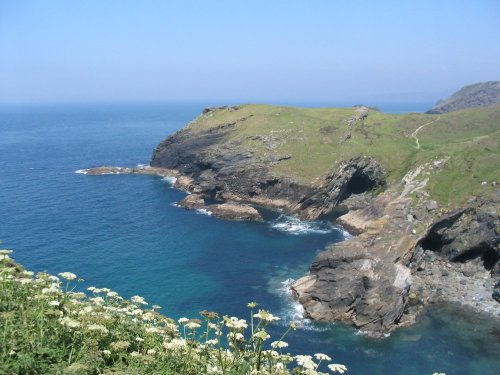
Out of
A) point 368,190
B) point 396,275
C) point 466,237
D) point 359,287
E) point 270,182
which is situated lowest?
point 359,287

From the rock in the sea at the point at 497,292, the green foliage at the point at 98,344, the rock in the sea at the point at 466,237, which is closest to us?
the green foliage at the point at 98,344

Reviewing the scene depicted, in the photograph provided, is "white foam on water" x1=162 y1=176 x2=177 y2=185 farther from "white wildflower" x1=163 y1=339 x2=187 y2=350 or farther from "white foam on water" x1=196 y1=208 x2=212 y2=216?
"white wildflower" x1=163 y1=339 x2=187 y2=350

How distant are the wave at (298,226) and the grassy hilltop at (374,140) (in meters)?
11.3

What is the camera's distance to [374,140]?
387ft

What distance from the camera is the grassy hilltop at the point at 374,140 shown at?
8206 cm

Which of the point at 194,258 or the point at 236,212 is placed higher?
the point at 236,212

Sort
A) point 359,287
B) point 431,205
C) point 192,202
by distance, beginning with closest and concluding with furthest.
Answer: point 359,287 < point 431,205 < point 192,202

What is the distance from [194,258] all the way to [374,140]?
→ 220 feet

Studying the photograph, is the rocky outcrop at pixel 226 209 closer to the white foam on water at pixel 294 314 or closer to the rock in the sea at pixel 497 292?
the white foam on water at pixel 294 314

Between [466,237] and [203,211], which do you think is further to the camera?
[203,211]

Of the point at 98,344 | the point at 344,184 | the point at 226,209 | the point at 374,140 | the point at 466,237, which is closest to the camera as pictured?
the point at 98,344

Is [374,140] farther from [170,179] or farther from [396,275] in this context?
[396,275]

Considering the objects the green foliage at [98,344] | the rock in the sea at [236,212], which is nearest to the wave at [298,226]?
the rock in the sea at [236,212]

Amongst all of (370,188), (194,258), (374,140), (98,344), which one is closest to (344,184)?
(370,188)
